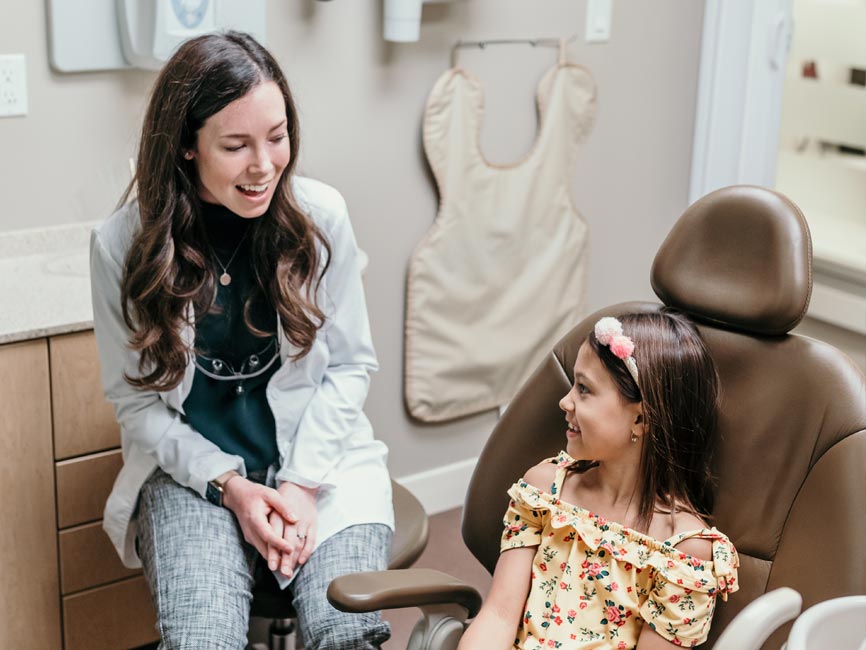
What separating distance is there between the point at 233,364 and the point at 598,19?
1493 mm

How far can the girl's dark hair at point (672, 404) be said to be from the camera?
55.9 inches

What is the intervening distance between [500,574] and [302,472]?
35 centimetres

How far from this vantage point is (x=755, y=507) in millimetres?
1426

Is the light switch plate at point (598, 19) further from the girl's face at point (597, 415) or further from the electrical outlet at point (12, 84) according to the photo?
the girl's face at point (597, 415)

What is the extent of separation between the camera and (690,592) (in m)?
1.38

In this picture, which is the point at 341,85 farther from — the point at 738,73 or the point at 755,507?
the point at 755,507

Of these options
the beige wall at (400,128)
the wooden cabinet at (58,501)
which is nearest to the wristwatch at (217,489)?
the wooden cabinet at (58,501)

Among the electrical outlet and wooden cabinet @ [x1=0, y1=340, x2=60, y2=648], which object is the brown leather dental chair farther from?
the electrical outlet

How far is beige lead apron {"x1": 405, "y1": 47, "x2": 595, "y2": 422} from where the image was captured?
8.53 feet

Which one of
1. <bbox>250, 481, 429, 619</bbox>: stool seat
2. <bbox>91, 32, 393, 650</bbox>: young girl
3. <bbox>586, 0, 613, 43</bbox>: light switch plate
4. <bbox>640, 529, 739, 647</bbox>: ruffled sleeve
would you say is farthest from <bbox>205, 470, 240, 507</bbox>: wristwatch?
<bbox>586, 0, 613, 43</bbox>: light switch plate

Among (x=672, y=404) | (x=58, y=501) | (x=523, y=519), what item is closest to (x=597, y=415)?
(x=672, y=404)

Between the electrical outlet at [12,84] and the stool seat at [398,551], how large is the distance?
3.14 feet

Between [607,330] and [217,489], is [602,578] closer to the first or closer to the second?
[607,330]

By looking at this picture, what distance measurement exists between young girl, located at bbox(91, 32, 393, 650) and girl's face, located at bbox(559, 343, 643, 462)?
38 centimetres
